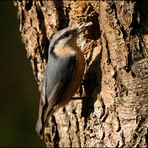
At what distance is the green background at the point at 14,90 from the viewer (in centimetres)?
734

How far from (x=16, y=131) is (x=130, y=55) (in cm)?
347

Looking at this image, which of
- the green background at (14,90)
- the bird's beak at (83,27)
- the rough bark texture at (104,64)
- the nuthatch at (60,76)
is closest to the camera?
the rough bark texture at (104,64)

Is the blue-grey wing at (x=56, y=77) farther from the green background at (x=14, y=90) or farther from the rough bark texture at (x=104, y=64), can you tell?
the green background at (x=14, y=90)

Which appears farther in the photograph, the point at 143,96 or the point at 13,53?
the point at 13,53

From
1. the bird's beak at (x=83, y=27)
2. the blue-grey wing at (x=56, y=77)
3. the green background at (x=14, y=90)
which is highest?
the bird's beak at (x=83, y=27)

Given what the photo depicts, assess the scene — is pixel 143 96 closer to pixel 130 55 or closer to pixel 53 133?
pixel 130 55

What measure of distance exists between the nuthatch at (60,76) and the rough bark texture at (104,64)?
0.08m

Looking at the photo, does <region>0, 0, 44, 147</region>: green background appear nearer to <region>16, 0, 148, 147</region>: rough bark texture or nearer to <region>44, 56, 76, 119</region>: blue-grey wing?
<region>16, 0, 148, 147</region>: rough bark texture

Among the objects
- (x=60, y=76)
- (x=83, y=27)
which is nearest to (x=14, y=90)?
(x=60, y=76)

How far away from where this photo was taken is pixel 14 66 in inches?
312

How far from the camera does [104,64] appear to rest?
440 centimetres

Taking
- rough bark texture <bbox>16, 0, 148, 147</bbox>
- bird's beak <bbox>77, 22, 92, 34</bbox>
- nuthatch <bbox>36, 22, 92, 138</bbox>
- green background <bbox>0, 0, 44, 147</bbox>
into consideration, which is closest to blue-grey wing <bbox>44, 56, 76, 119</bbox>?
nuthatch <bbox>36, 22, 92, 138</bbox>

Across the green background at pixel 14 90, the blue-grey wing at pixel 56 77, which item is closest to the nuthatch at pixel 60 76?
the blue-grey wing at pixel 56 77

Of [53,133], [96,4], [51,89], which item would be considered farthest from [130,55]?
[53,133]
